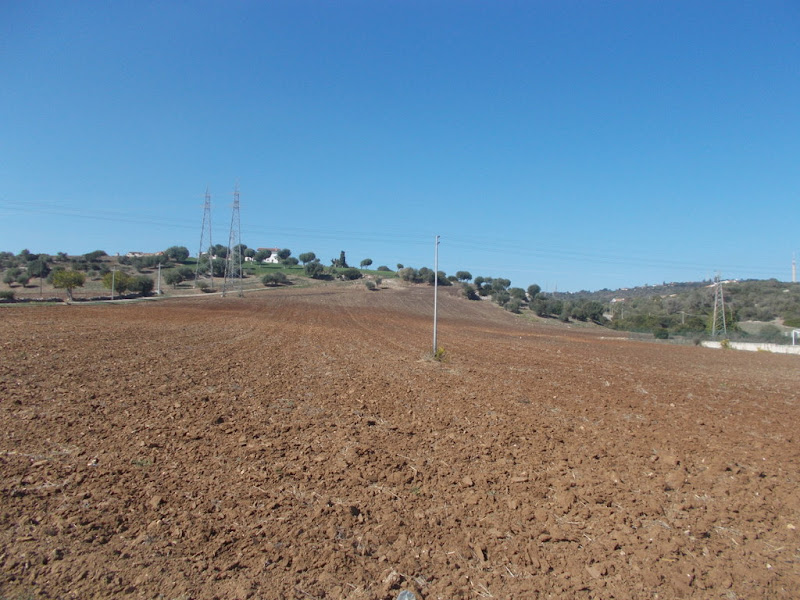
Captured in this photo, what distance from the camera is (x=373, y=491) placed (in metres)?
6.49

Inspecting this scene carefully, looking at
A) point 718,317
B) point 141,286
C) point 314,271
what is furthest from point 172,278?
point 718,317

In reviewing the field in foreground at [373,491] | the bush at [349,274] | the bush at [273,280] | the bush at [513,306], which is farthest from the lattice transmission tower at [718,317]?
the bush at [349,274]

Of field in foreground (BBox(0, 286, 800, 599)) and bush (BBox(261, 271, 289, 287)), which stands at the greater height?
bush (BBox(261, 271, 289, 287))

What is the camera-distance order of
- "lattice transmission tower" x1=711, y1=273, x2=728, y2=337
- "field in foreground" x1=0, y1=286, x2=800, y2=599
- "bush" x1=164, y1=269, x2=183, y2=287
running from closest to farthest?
"field in foreground" x1=0, y1=286, x2=800, y2=599, "lattice transmission tower" x1=711, y1=273, x2=728, y2=337, "bush" x1=164, y1=269, x2=183, y2=287

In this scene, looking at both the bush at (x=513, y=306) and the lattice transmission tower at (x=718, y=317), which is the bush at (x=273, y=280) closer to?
the bush at (x=513, y=306)

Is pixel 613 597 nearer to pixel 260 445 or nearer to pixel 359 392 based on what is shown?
pixel 260 445

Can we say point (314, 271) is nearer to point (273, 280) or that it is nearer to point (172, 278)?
point (273, 280)

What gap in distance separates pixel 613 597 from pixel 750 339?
2277 inches

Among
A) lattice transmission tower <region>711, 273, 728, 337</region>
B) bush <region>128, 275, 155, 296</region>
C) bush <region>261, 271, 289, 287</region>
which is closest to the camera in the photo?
lattice transmission tower <region>711, 273, 728, 337</region>

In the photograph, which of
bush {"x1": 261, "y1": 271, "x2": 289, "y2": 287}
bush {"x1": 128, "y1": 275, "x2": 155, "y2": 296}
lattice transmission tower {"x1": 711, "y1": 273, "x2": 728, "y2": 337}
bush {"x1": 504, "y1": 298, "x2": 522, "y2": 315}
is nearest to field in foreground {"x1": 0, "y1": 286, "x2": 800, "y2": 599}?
lattice transmission tower {"x1": 711, "y1": 273, "x2": 728, "y2": 337}

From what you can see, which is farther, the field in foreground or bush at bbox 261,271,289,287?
bush at bbox 261,271,289,287

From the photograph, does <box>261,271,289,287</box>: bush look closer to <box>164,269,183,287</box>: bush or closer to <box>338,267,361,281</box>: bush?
<box>164,269,183,287</box>: bush

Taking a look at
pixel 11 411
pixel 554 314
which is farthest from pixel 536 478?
pixel 554 314

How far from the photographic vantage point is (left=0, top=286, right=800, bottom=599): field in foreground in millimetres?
4578
